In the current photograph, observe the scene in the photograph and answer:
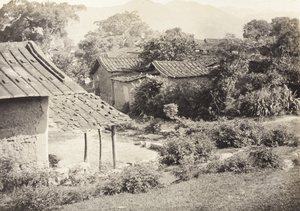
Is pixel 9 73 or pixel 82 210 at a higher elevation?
pixel 9 73

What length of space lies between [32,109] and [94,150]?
6.87 m

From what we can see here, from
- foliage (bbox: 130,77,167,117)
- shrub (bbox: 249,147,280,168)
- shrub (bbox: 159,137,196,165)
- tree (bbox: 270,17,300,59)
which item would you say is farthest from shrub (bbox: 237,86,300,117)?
shrub (bbox: 249,147,280,168)

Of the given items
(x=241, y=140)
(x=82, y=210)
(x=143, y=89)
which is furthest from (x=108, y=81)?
(x=82, y=210)

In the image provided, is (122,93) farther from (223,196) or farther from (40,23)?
(223,196)

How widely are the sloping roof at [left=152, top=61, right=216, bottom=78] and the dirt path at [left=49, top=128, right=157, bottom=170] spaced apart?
611 centimetres

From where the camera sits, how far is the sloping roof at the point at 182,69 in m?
20.9

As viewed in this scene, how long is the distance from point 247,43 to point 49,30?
18825 millimetres

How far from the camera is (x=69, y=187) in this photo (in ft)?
28.2

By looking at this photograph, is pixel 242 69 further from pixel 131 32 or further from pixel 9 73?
pixel 131 32

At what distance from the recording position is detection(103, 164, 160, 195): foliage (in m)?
8.32

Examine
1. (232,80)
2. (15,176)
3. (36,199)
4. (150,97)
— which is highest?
(232,80)

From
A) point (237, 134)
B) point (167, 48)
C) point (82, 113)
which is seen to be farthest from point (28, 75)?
point (167, 48)

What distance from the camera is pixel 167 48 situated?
2652 centimetres

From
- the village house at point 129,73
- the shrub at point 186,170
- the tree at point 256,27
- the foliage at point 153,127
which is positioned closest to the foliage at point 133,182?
the shrub at point 186,170
